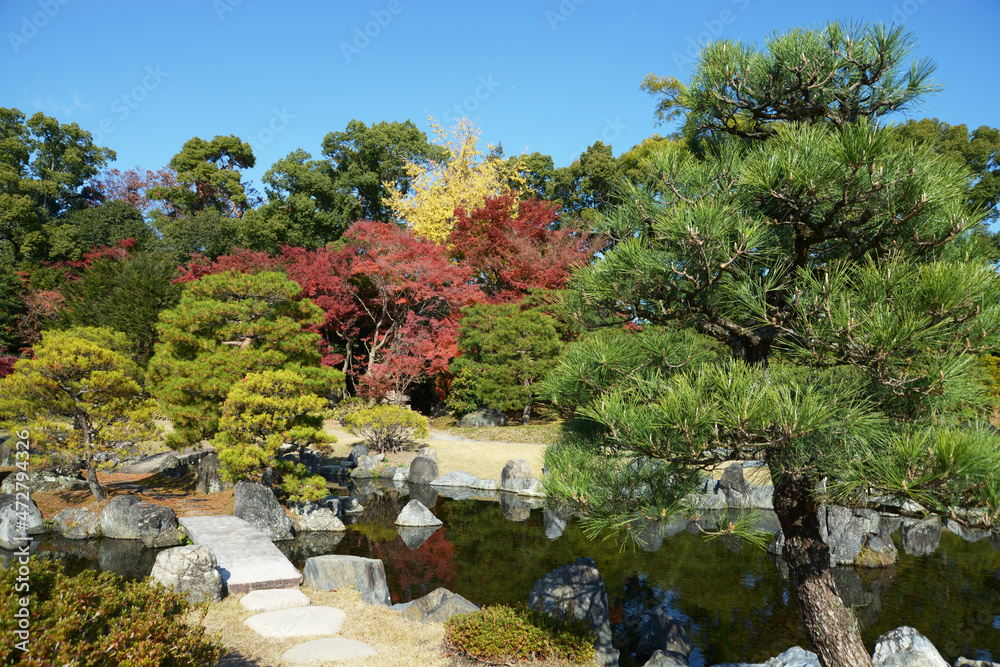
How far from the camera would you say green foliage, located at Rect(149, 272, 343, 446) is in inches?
352

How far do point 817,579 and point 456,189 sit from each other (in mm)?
21252

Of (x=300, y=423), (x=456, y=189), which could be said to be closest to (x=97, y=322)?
(x=300, y=423)

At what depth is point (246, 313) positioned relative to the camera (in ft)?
30.5

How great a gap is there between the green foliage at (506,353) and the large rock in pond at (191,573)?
1112cm

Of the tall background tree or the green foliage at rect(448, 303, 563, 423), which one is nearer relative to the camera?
the tall background tree

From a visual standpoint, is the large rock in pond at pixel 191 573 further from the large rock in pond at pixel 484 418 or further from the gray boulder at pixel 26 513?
the large rock in pond at pixel 484 418

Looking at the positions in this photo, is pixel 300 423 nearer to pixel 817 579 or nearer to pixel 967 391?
pixel 817 579

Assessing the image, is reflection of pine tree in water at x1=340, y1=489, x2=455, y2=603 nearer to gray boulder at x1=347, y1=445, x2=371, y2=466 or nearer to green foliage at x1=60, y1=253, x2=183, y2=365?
gray boulder at x1=347, y1=445, x2=371, y2=466

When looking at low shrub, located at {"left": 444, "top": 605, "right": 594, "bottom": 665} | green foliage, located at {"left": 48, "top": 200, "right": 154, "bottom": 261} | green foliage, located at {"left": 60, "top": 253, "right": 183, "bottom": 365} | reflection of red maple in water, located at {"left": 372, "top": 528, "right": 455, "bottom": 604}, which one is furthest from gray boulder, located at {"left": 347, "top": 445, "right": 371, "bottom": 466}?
green foliage, located at {"left": 48, "top": 200, "right": 154, "bottom": 261}

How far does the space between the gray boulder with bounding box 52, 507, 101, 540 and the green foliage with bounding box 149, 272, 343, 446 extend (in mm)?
1645

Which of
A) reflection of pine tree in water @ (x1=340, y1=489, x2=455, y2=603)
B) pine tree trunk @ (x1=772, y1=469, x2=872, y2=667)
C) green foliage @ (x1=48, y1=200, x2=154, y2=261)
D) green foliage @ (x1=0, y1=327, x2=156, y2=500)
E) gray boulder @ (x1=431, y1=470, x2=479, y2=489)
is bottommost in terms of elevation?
gray boulder @ (x1=431, y1=470, x2=479, y2=489)

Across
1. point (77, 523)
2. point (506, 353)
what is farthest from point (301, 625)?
point (506, 353)

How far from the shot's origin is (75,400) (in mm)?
8273

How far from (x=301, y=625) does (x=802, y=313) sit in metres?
4.32
